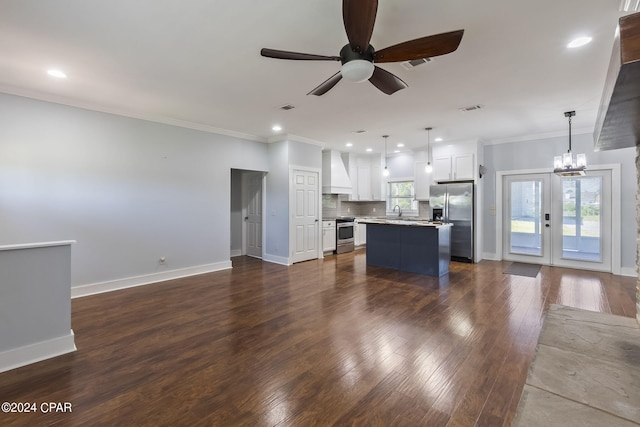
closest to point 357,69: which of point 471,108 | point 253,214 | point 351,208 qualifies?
point 471,108

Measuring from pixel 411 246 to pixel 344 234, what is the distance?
8.35 ft

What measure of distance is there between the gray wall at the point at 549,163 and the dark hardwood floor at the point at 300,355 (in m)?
1.31

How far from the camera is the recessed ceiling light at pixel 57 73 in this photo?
3.20 metres

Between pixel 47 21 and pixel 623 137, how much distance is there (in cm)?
448

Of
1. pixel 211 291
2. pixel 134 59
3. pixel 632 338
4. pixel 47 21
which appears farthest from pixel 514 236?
pixel 47 21

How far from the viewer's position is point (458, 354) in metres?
2.53

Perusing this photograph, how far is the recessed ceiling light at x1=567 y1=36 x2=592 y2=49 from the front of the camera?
2537 mm

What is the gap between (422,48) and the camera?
212cm

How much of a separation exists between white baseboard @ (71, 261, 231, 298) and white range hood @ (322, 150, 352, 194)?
3.37m

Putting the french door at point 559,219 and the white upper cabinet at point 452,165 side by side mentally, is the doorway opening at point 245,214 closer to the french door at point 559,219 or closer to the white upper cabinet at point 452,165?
the white upper cabinet at point 452,165

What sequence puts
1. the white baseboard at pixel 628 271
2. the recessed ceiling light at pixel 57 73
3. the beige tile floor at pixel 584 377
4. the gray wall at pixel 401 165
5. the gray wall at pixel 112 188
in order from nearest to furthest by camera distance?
1. the beige tile floor at pixel 584 377
2. the recessed ceiling light at pixel 57 73
3. the gray wall at pixel 112 188
4. the white baseboard at pixel 628 271
5. the gray wall at pixel 401 165

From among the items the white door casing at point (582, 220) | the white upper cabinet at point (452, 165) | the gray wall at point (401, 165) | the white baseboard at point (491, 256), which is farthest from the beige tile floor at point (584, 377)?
the gray wall at point (401, 165)

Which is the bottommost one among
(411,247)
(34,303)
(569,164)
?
(34,303)

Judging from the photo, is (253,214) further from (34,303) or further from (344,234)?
(34,303)
